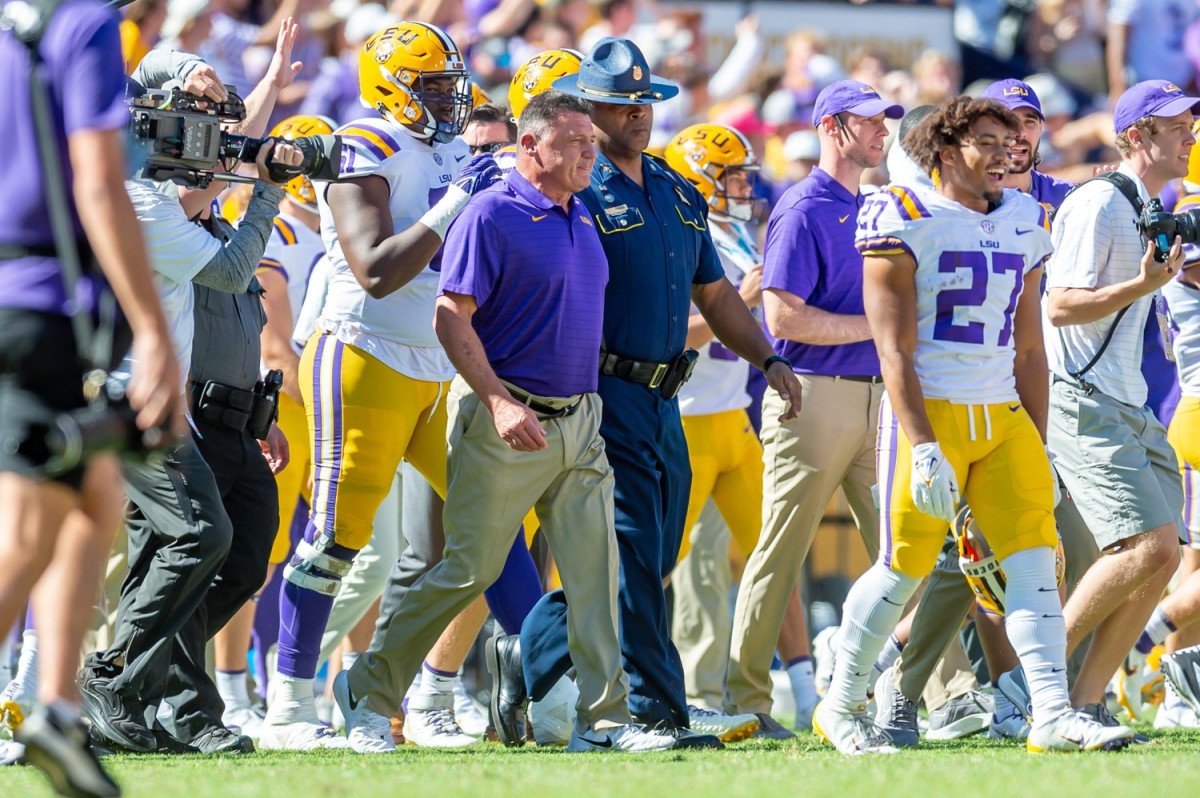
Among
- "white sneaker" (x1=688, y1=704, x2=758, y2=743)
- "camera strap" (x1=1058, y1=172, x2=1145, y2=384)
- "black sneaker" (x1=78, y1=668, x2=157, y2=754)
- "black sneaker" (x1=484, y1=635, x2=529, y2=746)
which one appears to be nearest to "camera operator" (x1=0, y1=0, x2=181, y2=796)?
"black sneaker" (x1=78, y1=668, x2=157, y2=754)

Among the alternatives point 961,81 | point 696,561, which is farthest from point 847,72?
point 696,561

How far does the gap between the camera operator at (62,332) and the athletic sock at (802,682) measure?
160 inches

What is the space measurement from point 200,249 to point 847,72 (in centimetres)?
960

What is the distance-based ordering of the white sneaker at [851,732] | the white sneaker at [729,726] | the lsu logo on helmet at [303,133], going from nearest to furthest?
the white sneaker at [851,732] < the white sneaker at [729,726] < the lsu logo on helmet at [303,133]

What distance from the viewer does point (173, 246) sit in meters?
6.06

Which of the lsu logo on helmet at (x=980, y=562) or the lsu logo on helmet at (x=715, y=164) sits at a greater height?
the lsu logo on helmet at (x=715, y=164)

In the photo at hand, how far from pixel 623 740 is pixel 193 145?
2377mm

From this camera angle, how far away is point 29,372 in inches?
169

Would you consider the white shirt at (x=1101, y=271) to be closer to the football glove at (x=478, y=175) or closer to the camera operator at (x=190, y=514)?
the football glove at (x=478, y=175)

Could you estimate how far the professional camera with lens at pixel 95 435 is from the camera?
4.15 meters

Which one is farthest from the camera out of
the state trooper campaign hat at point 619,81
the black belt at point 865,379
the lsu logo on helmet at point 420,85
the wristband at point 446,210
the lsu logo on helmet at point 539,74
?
the lsu logo on helmet at point 539,74

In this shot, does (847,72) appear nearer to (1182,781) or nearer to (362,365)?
(362,365)

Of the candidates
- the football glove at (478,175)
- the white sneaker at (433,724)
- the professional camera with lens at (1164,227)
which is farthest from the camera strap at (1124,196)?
the white sneaker at (433,724)

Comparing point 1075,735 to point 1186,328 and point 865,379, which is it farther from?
point 1186,328
